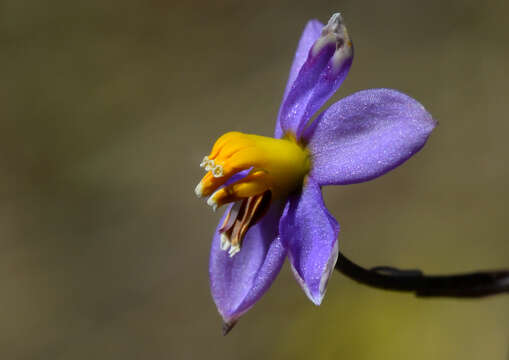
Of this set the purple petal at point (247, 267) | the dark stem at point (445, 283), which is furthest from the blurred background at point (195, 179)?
the purple petal at point (247, 267)

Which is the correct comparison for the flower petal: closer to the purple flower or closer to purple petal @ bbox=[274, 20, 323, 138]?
the purple flower

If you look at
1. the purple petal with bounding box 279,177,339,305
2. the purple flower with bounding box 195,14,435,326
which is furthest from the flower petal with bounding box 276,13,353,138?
the purple petal with bounding box 279,177,339,305

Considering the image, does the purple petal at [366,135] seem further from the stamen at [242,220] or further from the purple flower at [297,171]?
the stamen at [242,220]

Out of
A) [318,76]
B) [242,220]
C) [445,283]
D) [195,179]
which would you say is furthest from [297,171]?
[195,179]

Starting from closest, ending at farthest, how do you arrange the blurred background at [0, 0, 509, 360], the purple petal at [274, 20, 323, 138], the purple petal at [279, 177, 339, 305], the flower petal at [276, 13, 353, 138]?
the purple petal at [279, 177, 339, 305], the flower petal at [276, 13, 353, 138], the purple petal at [274, 20, 323, 138], the blurred background at [0, 0, 509, 360]

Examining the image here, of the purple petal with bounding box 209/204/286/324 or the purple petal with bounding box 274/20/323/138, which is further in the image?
the purple petal with bounding box 274/20/323/138

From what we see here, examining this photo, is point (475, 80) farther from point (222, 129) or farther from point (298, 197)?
point (298, 197)
